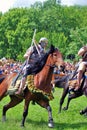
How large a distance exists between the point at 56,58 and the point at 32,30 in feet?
216

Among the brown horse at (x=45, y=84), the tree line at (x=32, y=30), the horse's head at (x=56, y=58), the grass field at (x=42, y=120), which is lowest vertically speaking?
the grass field at (x=42, y=120)

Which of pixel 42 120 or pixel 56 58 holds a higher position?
pixel 56 58

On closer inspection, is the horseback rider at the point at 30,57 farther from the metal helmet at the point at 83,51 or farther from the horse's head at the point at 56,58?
the metal helmet at the point at 83,51

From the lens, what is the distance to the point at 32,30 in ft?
252

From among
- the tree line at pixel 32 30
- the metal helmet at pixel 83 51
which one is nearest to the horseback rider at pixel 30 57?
the metal helmet at pixel 83 51

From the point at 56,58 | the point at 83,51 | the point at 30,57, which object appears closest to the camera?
the point at 56,58

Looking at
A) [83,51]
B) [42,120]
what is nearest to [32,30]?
[83,51]

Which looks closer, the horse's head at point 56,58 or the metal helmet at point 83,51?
the horse's head at point 56,58

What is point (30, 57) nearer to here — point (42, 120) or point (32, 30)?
point (42, 120)

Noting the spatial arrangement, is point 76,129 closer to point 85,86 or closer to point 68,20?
point 85,86

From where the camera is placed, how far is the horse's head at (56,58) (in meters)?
11.3

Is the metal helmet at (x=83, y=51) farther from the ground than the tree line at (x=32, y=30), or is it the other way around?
the tree line at (x=32, y=30)

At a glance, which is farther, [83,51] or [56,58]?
[83,51]

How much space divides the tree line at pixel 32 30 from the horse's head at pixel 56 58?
59806mm
